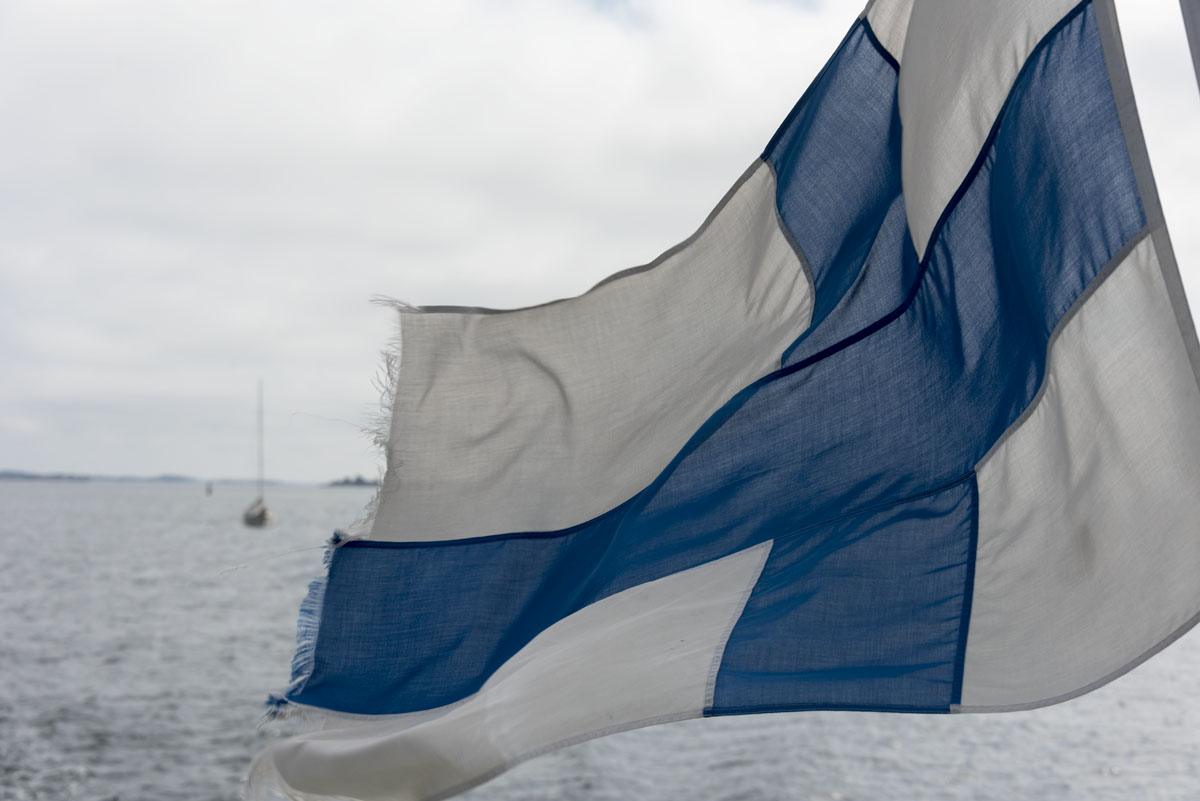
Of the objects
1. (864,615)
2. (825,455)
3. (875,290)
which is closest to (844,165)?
(875,290)

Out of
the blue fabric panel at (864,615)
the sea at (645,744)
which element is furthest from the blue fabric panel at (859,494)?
the sea at (645,744)

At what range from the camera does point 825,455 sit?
9.80 ft

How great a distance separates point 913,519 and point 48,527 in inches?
4186

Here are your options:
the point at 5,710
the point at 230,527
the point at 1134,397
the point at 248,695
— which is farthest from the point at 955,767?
the point at 230,527

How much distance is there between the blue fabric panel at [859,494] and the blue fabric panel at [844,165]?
0.14 feet

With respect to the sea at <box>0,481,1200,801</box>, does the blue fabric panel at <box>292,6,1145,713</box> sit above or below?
above

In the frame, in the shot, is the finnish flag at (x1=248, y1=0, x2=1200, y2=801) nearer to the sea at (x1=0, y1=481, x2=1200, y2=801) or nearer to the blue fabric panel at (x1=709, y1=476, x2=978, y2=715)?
the blue fabric panel at (x1=709, y1=476, x2=978, y2=715)

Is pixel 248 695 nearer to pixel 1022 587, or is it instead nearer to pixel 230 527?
pixel 1022 587

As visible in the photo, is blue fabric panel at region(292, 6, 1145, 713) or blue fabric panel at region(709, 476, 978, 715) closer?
blue fabric panel at region(292, 6, 1145, 713)

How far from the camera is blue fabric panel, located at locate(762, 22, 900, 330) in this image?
120 inches

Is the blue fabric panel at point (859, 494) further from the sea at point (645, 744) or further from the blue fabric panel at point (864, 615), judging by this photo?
the sea at point (645, 744)

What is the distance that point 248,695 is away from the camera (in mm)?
21516

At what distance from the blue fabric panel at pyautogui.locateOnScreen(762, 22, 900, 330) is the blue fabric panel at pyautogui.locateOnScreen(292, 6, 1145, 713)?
4 centimetres

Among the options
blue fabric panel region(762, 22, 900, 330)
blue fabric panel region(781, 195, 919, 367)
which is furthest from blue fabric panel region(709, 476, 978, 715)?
blue fabric panel region(762, 22, 900, 330)
